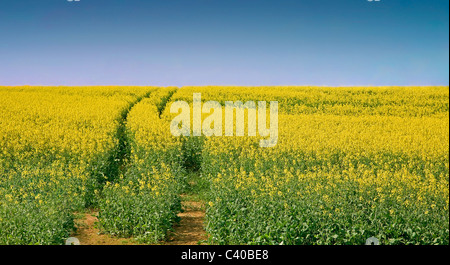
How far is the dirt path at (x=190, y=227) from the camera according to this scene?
8758 mm

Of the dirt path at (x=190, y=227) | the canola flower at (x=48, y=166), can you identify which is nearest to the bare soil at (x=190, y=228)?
the dirt path at (x=190, y=227)

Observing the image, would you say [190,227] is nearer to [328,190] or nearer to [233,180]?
[233,180]

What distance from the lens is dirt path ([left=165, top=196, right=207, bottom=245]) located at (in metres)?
8.76

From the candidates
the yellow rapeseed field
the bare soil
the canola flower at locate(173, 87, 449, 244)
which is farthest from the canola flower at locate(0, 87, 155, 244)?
the canola flower at locate(173, 87, 449, 244)

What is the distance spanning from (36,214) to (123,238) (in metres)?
1.84

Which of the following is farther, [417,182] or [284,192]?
[417,182]

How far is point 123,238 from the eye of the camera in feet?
28.4

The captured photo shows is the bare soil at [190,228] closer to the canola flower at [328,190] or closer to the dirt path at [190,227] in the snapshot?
the dirt path at [190,227]

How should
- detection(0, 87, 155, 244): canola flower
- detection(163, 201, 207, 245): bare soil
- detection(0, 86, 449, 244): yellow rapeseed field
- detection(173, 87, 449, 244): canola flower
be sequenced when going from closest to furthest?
detection(173, 87, 449, 244): canola flower < detection(0, 86, 449, 244): yellow rapeseed field < detection(0, 87, 155, 244): canola flower < detection(163, 201, 207, 245): bare soil

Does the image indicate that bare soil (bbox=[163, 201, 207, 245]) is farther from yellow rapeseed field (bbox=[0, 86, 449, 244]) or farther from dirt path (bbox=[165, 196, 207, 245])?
yellow rapeseed field (bbox=[0, 86, 449, 244])

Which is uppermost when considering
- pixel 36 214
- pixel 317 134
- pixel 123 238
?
pixel 317 134
